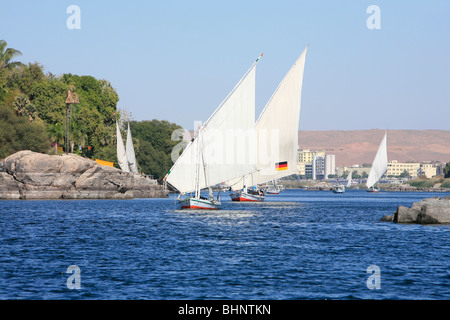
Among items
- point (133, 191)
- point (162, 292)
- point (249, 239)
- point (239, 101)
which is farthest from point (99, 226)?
point (133, 191)

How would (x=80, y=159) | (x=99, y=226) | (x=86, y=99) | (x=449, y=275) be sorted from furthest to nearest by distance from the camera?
1. (x=86, y=99)
2. (x=80, y=159)
3. (x=99, y=226)
4. (x=449, y=275)

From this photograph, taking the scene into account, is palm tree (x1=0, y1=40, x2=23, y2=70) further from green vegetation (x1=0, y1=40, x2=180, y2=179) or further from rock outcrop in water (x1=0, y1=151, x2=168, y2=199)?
rock outcrop in water (x1=0, y1=151, x2=168, y2=199)

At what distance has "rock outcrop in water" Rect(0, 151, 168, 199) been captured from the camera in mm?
101812

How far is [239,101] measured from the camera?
69.7 m

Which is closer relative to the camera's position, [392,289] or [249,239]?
[392,289]

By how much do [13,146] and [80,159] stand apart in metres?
11.4

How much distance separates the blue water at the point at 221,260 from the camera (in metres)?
25.6

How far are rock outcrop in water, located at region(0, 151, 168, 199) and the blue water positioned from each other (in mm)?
45123

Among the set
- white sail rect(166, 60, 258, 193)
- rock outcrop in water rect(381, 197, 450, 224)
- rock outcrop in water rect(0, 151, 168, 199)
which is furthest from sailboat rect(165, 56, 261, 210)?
rock outcrop in water rect(0, 151, 168, 199)

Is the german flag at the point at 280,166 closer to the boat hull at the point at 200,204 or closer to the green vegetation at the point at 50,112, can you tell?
the boat hull at the point at 200,204

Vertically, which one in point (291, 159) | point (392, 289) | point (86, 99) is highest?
point (86, 99)

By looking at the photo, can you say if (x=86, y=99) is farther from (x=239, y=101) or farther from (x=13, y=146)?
(x=239, y=101)

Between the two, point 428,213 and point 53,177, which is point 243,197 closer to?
point 53,177
